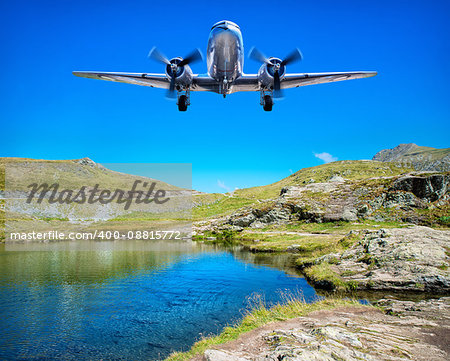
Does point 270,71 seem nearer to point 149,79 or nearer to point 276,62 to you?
point 276,62

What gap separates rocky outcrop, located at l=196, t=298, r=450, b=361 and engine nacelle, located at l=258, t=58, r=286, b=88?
2094 cm

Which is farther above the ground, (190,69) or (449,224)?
(190,69)

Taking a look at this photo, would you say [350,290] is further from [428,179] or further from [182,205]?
[182,205]

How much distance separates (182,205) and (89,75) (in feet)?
408

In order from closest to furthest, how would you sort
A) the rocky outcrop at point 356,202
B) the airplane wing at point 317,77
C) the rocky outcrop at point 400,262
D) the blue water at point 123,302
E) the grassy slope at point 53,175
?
the blue water at point 123,302 → the rocky outcrop at point 400,262 → the airplane wing at point 317,77 → the rocky outcrop at point 356,202 → the grassy slope at point 53,175

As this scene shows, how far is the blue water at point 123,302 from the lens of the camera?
15.7 metres

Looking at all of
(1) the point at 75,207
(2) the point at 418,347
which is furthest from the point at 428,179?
(1) the point at 75,207

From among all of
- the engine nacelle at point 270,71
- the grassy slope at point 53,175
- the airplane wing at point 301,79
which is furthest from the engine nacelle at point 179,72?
the grassy slope at point 53,175

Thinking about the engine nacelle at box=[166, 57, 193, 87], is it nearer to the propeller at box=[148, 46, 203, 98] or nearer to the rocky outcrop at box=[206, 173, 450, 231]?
the propeller at box=[148, 46, 203, 98]

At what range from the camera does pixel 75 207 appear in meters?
119

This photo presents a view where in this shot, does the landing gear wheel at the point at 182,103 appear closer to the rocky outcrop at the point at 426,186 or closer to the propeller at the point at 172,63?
the propeller at the point at 172,63

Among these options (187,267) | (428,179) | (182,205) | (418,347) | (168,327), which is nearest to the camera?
(418,347)

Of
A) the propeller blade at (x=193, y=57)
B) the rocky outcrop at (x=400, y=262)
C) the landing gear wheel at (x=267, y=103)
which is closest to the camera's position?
the rocky outcrop at (x=400, y=262)

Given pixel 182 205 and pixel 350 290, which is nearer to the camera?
pixel 350 290
